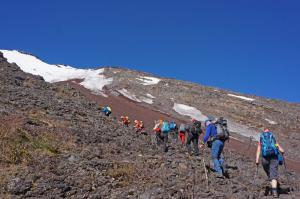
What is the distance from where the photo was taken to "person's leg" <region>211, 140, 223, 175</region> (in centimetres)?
1430

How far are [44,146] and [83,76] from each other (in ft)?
165

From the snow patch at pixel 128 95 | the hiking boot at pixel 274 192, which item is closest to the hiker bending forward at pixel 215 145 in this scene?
the hiking boot at pixel 274 192

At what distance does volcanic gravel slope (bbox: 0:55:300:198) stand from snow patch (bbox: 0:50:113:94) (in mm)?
33209

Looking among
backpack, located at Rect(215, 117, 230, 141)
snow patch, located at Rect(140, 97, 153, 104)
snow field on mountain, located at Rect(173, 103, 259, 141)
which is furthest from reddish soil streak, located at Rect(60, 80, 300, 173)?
backpack, located at Rect(215, 117, 230, 141)

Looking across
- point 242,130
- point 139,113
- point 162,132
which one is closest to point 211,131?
point 162,132

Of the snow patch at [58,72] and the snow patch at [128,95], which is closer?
the snow patch at [128,95]

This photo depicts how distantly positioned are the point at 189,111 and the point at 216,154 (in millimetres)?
35655

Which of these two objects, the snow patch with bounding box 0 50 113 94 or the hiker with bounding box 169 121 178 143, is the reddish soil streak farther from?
the hiker with bounding box 169 121 178 143

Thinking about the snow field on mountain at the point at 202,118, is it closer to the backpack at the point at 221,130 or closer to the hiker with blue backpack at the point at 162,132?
the hiker with blue backpack at the point at 162,132

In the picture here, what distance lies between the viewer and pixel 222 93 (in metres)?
64.7

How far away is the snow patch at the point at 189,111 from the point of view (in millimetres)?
48291

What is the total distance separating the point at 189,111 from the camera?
4991cm

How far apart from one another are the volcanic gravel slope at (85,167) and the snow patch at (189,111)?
26840 mm

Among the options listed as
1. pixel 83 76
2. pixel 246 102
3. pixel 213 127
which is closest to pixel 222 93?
pixel 246 102
